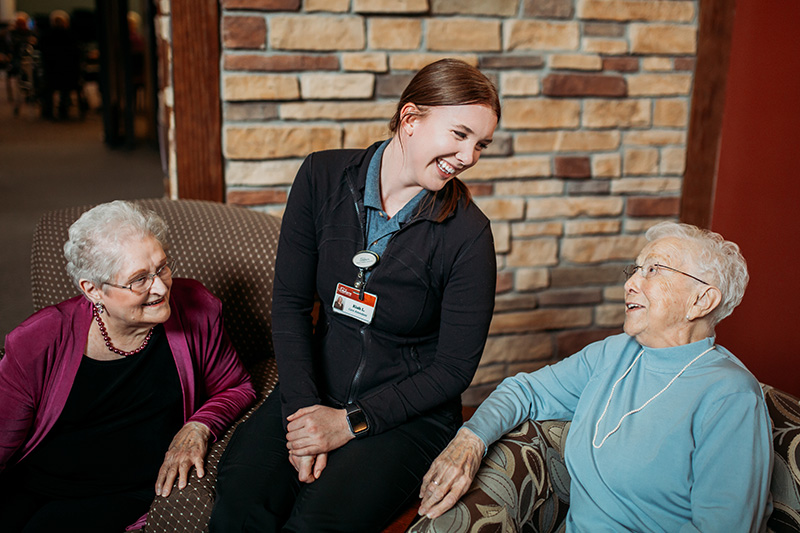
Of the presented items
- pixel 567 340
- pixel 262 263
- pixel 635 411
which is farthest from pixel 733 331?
pixel 262 263

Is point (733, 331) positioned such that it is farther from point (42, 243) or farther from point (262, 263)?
point (42, 243)

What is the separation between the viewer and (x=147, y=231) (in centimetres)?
158

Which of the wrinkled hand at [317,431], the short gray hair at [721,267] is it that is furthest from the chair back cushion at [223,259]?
the short gray hair at [721,267]

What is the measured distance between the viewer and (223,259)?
6.61ft

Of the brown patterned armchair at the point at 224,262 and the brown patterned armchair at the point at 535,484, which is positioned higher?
the brown patterned armchair at the point at 224,262

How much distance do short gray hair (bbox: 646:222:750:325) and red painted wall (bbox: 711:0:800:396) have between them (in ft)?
3.69

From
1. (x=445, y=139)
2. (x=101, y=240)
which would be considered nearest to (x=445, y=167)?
(x=445, y=139)

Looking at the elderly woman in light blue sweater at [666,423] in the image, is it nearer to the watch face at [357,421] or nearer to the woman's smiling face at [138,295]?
the watch face at [357,421]

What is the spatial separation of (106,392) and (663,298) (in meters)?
1.24

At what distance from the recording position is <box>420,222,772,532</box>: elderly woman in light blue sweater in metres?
1.25

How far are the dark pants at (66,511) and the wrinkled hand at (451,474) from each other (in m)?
0.67

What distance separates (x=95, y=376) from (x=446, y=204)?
0.90 m

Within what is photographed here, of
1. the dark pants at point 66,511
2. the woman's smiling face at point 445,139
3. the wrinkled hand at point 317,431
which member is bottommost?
the dark pants at point 66,511

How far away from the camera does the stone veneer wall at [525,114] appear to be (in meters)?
2.35
